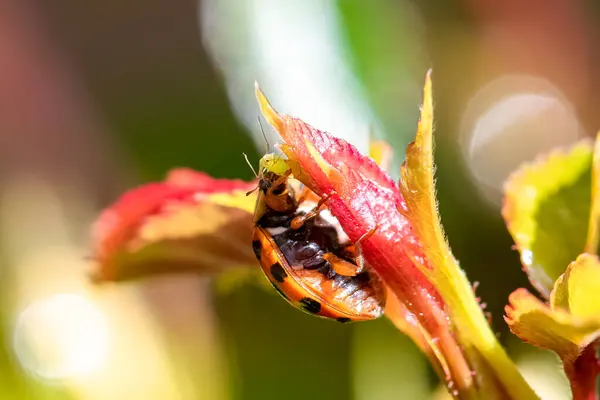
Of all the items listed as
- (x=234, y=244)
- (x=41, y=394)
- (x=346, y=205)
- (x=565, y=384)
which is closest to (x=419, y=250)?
(x=346, y=205)

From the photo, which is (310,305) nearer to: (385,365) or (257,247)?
(257,247)

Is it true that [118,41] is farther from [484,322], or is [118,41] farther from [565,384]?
[484,322]

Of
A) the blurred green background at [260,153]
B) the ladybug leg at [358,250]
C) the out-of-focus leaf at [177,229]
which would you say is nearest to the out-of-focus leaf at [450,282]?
the ladybug leg at [358,250]

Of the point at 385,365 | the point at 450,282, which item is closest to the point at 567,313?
the point at 450,282

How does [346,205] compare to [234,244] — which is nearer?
[346,205]

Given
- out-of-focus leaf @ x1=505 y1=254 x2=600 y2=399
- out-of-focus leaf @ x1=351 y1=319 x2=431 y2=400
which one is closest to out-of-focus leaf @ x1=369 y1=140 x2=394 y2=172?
out-of-focus leaf @ x1=505 y1=254 x2=600 y2=399

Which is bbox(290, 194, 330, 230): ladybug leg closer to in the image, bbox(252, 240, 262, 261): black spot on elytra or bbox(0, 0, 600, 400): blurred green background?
bbox(252, 240, 262, 261): black spot on elytra
